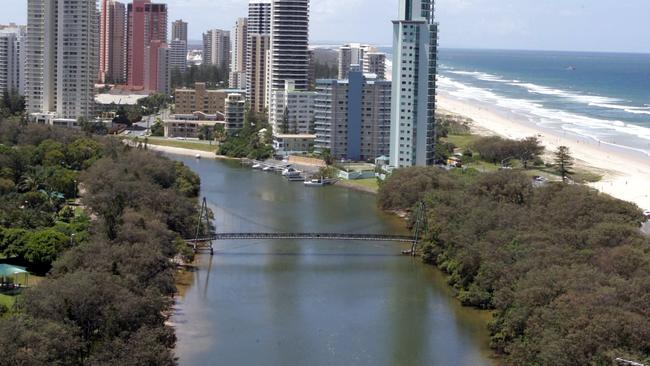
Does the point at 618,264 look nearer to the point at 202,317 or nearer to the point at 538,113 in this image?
the point at 202,317

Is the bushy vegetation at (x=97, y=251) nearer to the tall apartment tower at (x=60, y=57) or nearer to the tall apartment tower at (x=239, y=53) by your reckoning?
the tall apartment tower at (x=60, y=57)

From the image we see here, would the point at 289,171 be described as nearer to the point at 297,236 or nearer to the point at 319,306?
the point at 297,236

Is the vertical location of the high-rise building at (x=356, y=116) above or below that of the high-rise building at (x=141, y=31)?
below

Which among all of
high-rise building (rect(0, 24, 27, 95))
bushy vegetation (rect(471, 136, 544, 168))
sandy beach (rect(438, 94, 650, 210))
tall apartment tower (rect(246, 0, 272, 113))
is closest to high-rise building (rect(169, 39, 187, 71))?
high-rise building (rect(0, 24, 27, 95))

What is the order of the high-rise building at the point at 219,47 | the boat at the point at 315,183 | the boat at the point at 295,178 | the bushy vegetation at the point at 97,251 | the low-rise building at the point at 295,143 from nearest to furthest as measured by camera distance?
1. the bushy vegetation at the point at 97,251
2. the boat at the point at 315,183
3. the boat at the point at 295,178
4. the low-rise building at the point at 295,143
5. the high-rise building at the point at 219,47

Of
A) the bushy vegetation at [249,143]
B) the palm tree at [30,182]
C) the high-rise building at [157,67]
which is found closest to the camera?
the palm tree at [30,182]

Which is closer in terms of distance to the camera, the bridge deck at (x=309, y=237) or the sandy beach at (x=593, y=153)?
the bridge deck at (x=309, y=237)

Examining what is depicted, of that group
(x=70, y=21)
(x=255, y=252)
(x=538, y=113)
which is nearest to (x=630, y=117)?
(x=538, y=113)

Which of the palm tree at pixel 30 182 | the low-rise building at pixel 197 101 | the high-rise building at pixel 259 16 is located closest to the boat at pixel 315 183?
the palm tree at pixel 30 182

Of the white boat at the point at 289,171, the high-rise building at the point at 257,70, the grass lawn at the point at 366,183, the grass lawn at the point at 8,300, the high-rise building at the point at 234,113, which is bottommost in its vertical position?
the grass lawn at the point at 8,300
